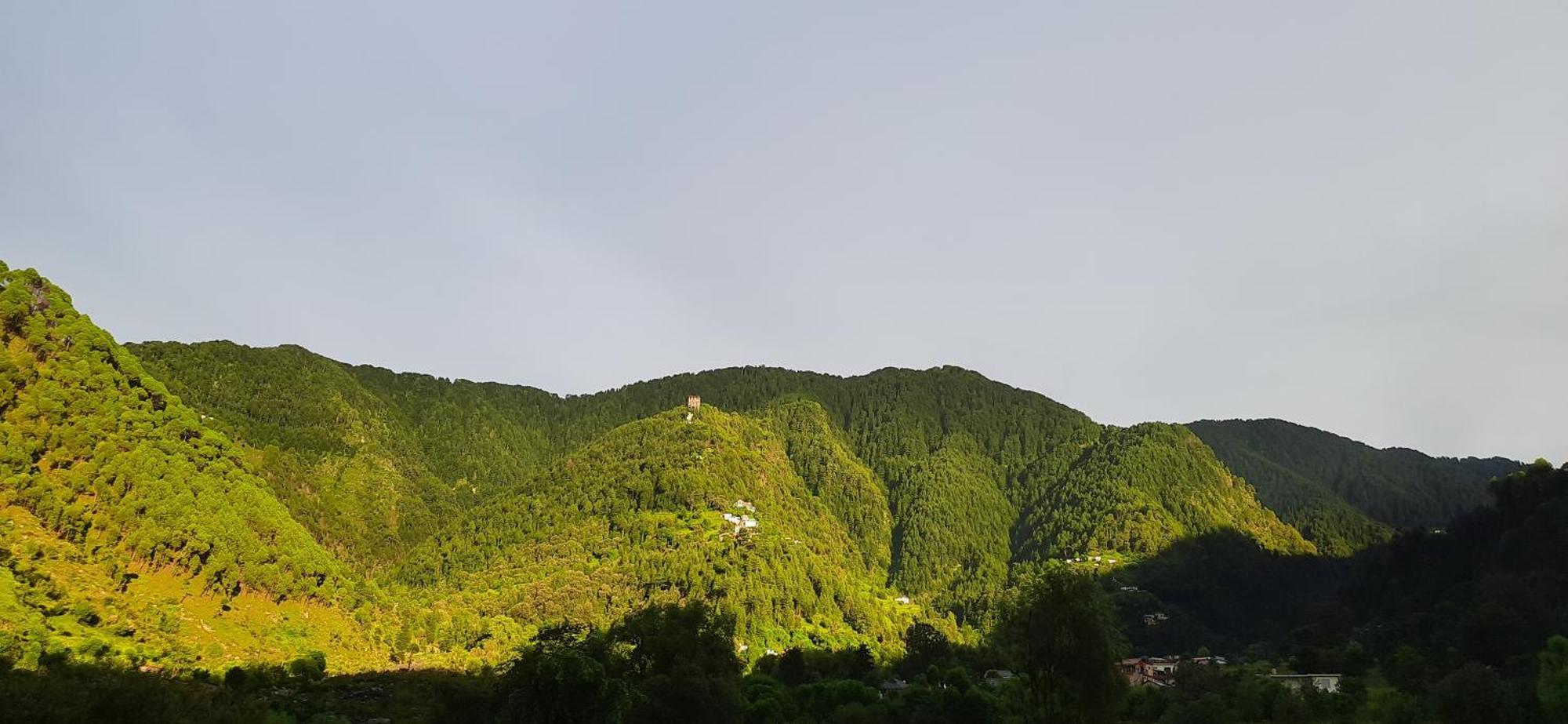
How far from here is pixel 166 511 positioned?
63.7 metres

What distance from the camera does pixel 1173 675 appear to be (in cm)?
10075

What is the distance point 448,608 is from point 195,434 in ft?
165

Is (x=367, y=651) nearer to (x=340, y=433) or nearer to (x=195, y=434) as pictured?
(x=195, y=434)

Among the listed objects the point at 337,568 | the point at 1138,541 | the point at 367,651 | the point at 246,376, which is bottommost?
the point at 367,651

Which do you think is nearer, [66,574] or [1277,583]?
[66,574]

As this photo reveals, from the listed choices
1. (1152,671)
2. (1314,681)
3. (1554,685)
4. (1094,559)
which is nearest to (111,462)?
(1554,685)

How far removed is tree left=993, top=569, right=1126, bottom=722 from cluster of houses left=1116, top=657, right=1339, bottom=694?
1920 cm

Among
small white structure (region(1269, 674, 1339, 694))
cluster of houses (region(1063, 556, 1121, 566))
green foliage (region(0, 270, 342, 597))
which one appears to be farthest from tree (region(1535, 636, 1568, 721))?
cluster of houses (region(1063, 556, 1121, 566))

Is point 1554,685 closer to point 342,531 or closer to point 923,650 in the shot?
point 923,650

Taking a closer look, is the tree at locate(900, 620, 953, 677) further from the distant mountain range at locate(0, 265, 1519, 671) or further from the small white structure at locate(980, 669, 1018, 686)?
the distant mountain range at locate(0, 265, 1519, 671)

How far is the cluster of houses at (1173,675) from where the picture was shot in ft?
262

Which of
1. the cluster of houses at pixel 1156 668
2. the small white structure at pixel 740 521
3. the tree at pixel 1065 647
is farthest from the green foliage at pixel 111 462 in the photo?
the small white structure at pixel 740 521

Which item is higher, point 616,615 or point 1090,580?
point 1090,580

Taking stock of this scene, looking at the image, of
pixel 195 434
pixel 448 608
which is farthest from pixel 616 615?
pixel 195 434
